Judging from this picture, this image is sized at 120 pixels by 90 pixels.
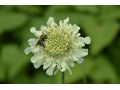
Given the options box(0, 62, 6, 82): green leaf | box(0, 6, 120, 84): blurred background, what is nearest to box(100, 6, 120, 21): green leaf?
box(0, 6, 120, 84): blurred background

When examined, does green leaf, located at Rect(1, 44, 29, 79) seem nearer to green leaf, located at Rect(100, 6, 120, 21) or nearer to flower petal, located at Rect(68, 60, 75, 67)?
green leaf, located at Rect(100, 6, 120, 21)

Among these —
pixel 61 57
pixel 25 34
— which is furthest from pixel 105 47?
pixel 61 57

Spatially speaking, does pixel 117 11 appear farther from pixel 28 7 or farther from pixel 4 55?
pixel 4 55

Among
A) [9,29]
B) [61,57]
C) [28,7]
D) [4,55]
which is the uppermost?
[28,7]

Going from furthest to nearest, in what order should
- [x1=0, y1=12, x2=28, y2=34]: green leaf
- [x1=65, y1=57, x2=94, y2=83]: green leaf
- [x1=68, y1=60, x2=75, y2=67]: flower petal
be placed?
[x1=0, y1=12, x2=28, y2=34]: green leaf
[x1=65, y1=57, x2=94, y2=83]: green leaf
[x1=68, y1=60, x2=75, y2=67]: flower petal

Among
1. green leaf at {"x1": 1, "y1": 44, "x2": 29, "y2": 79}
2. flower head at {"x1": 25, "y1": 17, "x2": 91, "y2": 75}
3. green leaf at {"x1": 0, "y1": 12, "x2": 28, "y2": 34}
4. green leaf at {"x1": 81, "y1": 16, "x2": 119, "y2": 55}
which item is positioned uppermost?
green leaf at {"x1": 0, "y1": 12, "x2": 28, "y2": 34}

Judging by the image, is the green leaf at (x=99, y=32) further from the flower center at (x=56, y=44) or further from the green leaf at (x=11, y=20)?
the flower center at (x=56, y=44)

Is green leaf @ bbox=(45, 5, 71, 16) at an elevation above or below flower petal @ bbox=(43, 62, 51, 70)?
above

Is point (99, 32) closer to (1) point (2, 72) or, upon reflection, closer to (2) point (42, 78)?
(2) point (42, 78)
